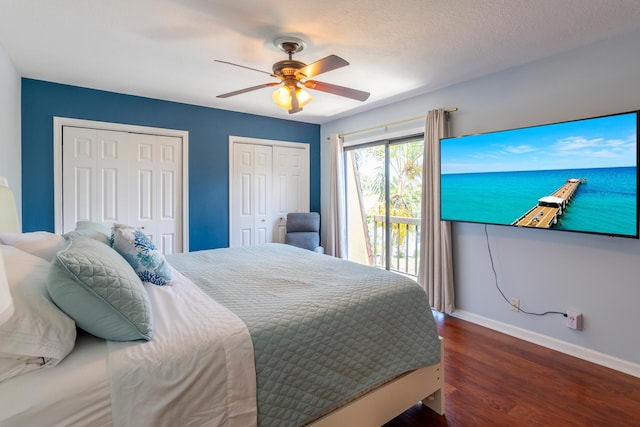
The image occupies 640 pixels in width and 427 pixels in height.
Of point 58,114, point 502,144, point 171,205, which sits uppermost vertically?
point 58,114

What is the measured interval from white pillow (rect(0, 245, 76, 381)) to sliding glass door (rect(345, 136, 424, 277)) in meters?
3.58

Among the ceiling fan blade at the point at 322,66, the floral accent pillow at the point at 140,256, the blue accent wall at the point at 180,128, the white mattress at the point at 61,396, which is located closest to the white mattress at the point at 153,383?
the white mattress at the point at 61,396

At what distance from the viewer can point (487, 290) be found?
10.4 feet

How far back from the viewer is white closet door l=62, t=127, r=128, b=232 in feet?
11.2

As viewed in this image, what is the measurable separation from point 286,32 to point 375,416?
96.1 inches

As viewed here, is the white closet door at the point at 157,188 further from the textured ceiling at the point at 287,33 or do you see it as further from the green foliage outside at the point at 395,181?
the green foliage outside at the point at 395,181

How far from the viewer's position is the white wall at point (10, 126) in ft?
8.22

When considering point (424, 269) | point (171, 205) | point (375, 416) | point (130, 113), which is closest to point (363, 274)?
point (375, 416)

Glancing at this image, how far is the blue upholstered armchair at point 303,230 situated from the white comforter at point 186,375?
3.23 meters

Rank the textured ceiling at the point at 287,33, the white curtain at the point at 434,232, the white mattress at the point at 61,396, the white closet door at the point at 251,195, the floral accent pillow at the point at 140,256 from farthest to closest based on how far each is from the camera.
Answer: the white closet door at the point at 251,195
the white curtain at the point at 434,232
the textured ceiling at the point at 287,33
the floral accent pillow at the point at 140,256
the white mattress at the point at 61,396

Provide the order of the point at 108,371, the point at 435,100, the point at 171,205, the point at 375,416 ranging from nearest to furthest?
1. the point at 108,371
2. the point at 375,416
3. the point at 435,100
4. the point at 171,205

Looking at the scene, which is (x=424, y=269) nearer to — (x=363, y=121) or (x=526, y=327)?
(x=526, y=327)

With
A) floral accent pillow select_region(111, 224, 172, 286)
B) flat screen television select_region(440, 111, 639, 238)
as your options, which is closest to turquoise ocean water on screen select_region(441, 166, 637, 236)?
flat screen television select_region(440, 111, 639, 238)

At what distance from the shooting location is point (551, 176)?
255 centimetres
